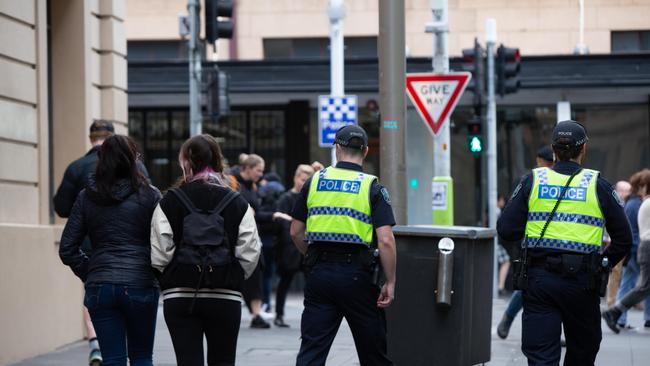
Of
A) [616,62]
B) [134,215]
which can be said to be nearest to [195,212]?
[134,215]

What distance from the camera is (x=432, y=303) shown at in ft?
29.1

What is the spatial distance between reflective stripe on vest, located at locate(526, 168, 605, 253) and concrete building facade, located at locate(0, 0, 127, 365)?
4869 mm

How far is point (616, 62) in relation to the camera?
20578mm

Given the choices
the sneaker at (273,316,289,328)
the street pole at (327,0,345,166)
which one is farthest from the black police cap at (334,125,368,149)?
the street pole at (327,0,345,166)

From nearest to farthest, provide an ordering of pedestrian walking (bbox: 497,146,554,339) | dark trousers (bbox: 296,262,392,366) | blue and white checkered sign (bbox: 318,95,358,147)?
1. dark trousers (bbox: 296,262,392,366)
2. pedestrian walking (bbox: 497,146,554,339)
3. blue and white checkered sign (bbox: 318,95,358,147)

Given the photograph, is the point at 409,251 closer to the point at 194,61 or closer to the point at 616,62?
the point at 194,61

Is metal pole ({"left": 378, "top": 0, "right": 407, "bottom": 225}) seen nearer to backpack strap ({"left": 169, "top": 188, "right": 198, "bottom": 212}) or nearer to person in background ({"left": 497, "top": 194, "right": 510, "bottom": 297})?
backpack strap ({"left": 169, "top": 188, "right": 198, "bottom": 212})

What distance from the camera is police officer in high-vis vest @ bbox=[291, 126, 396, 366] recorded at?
7.25 m

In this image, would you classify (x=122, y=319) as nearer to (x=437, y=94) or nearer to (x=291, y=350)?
(x=291, y=350)

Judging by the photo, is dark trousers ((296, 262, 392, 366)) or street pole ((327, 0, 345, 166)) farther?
street pole ((327, 0, 345, 166))

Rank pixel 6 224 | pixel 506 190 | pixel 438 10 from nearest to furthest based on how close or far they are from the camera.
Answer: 1. pixel 6 224
2. pixel 438 10
3. pixel 506 190

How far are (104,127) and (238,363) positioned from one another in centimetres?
258

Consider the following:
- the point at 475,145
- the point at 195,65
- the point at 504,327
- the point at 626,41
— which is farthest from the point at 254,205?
the point at 626,41

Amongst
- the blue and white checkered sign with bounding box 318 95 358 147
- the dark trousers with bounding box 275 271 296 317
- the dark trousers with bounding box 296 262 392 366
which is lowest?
the dark trousers with bounding box 275 271 296 317
